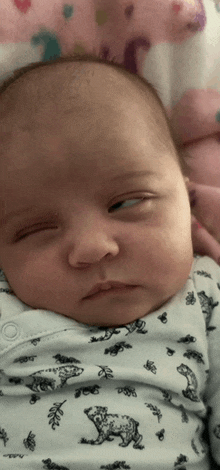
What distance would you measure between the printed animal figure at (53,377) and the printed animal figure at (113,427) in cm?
8

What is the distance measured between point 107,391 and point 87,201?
1.38 ft

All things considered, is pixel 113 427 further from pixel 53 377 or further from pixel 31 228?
pixel 31 228

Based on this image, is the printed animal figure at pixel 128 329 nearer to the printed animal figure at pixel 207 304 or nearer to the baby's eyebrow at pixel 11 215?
the printed animal figure at pixel 207 304

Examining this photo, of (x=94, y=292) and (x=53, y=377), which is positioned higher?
(x=94, y=292)

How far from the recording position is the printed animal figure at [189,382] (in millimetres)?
1010

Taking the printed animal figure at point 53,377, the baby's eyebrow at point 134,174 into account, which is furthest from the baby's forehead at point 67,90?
the printed animal figure at point 53,377

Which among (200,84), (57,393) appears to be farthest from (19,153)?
(200,84)

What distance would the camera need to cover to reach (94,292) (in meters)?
1.00

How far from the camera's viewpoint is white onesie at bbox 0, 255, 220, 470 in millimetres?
936

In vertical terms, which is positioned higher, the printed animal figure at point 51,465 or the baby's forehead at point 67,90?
the baby's forehead at point 67,90

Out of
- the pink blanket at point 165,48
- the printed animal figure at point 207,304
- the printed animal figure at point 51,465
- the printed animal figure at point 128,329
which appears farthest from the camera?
the pink blanket at point 165,48

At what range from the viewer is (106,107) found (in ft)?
3.44

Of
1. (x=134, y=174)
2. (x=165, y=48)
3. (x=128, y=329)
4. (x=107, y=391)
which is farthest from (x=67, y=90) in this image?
(x=107, y=391)

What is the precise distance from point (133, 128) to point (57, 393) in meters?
0.63
